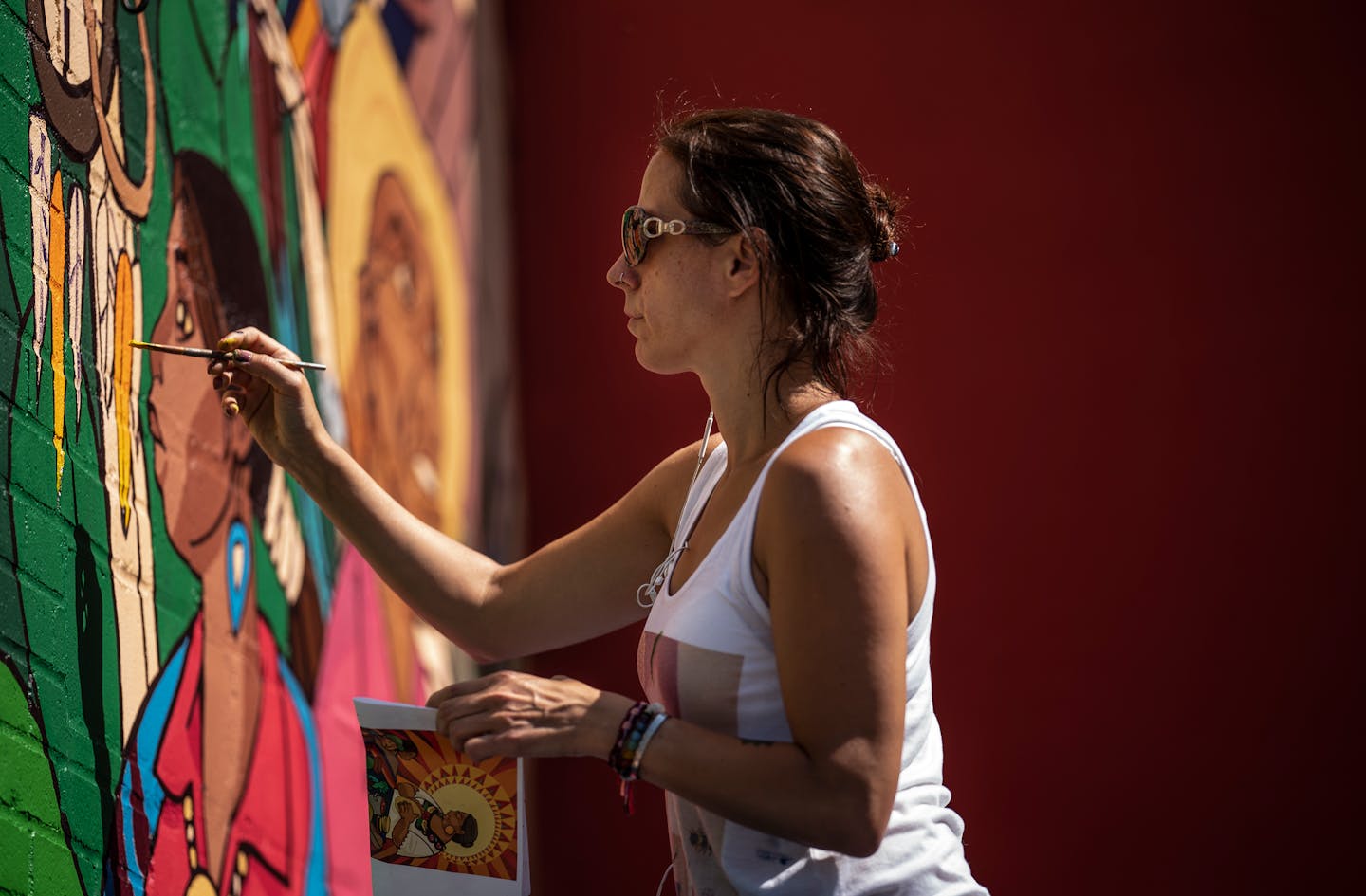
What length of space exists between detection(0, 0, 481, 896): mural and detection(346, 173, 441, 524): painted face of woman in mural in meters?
0.02

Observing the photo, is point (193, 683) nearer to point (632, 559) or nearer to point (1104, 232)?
point (632, 559)

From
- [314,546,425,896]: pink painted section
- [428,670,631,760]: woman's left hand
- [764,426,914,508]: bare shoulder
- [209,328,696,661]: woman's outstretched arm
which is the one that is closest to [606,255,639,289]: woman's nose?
[209,328,696,661]: woman's outstretched arm

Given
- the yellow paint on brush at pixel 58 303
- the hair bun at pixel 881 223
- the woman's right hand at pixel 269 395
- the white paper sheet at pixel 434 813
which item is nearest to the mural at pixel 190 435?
the yellow paint on brush at pixel 58 303

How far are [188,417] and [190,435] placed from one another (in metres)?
0.04

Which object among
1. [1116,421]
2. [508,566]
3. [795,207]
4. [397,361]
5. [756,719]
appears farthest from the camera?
[1116,421]

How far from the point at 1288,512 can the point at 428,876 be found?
3.66 meters

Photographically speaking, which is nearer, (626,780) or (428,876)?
(626,780)

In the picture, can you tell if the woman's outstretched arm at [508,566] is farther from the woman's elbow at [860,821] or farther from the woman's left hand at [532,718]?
the woman's elbow at [860,821]

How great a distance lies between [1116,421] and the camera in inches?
193

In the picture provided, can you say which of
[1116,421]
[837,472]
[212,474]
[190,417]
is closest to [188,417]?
[190,417]

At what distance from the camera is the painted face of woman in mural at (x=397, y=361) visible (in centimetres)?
425

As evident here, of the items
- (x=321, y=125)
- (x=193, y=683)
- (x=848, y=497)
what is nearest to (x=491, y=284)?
(x=321, y=125)

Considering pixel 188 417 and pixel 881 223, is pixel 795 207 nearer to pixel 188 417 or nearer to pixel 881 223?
pixel 881 223

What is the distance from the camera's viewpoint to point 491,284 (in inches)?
216
